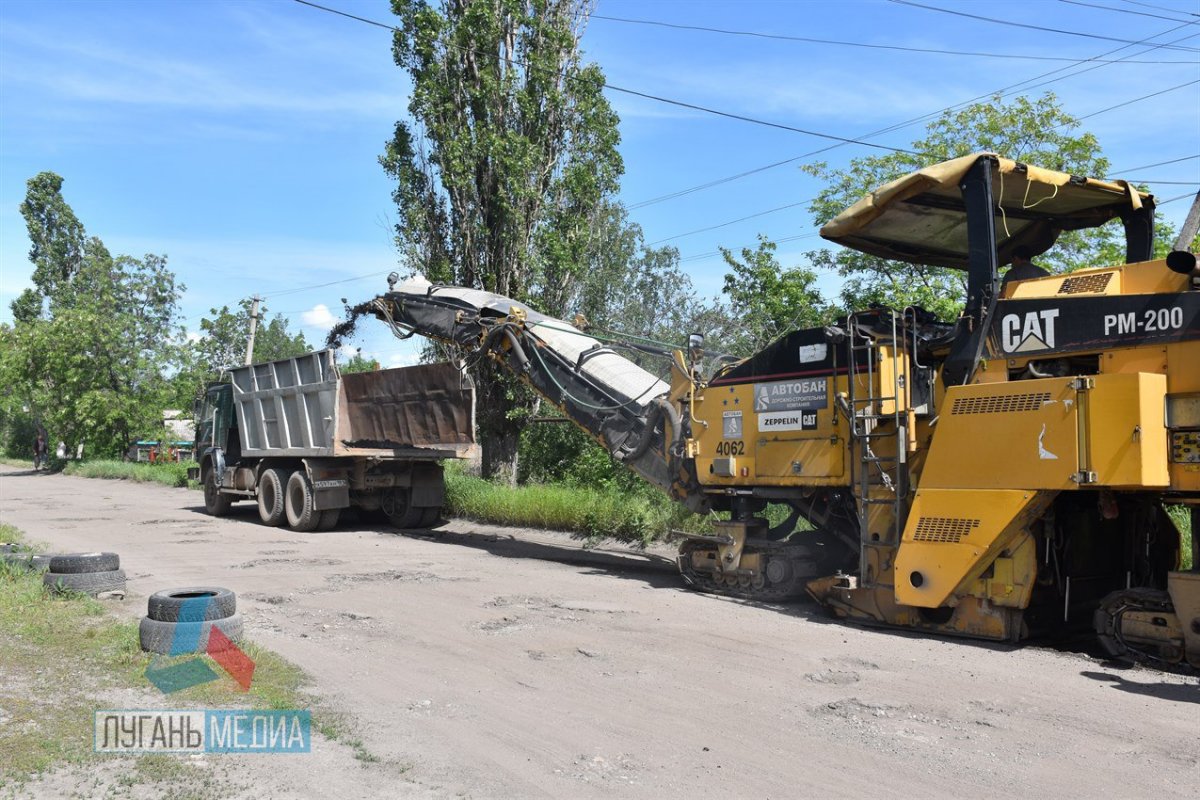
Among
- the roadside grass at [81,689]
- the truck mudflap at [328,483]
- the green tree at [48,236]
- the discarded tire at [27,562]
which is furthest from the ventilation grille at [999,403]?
the green tree at [48,236]

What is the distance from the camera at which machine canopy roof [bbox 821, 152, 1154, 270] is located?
25.4 feet

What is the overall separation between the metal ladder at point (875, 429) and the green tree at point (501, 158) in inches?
446

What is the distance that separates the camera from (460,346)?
13.8 metres

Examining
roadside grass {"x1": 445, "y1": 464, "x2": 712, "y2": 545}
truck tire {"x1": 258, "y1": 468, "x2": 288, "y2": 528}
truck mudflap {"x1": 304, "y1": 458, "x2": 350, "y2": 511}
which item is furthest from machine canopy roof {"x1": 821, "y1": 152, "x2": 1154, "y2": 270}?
truck tire {"x1": 258, "y1": 468, "x2": 288, "y2": 528}

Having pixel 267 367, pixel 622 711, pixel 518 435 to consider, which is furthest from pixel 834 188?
pixel 622 711

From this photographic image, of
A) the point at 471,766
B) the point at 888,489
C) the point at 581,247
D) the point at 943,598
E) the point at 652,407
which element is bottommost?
the point at 471,766

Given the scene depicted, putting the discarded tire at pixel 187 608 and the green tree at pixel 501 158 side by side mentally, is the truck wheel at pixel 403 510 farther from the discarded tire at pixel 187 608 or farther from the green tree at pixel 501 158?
the discarded tire at pixel 187 608

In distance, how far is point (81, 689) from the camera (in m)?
5.97

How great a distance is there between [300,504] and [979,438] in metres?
12.1

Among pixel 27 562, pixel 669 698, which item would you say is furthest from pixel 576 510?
pixel 669 698

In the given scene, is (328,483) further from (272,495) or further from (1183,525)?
(1183,525)

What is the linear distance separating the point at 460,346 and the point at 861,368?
22.6 feet

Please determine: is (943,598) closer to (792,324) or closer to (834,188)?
(792,324)

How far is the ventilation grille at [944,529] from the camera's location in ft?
24.0
